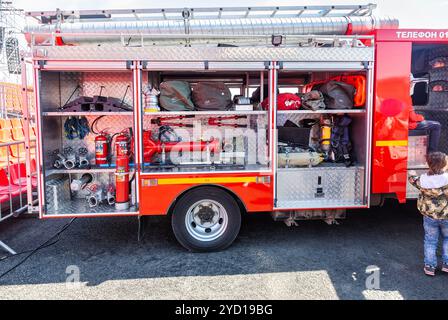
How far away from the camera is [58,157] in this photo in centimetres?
483

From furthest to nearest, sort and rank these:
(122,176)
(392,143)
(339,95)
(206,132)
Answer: (206,132)
(339,95)
(392,143)
(122,176)

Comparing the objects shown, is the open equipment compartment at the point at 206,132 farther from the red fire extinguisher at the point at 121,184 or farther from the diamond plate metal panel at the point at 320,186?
the diamond plate metal panel at the point at 320,186

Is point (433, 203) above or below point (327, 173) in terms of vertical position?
below

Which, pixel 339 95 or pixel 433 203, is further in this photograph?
pixel 339 95

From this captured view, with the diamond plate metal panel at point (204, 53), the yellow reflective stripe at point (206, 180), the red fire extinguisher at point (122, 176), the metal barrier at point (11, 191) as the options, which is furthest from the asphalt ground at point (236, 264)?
the diamond plate metal panel at point (204, 53)

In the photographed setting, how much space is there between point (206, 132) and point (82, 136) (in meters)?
1.79

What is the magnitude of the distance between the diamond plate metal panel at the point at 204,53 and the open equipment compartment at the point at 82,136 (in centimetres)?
14

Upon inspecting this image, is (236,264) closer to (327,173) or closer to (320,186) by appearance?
(320,186)

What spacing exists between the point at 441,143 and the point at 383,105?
1795 mm

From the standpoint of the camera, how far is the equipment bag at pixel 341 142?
4859 millimetres

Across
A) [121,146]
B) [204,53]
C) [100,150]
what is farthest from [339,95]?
[100,150]

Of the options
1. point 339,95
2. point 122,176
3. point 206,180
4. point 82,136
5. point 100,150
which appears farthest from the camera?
point 82,136

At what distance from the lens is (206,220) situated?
4598 millimetres

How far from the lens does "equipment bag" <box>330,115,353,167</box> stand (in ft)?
15.9
